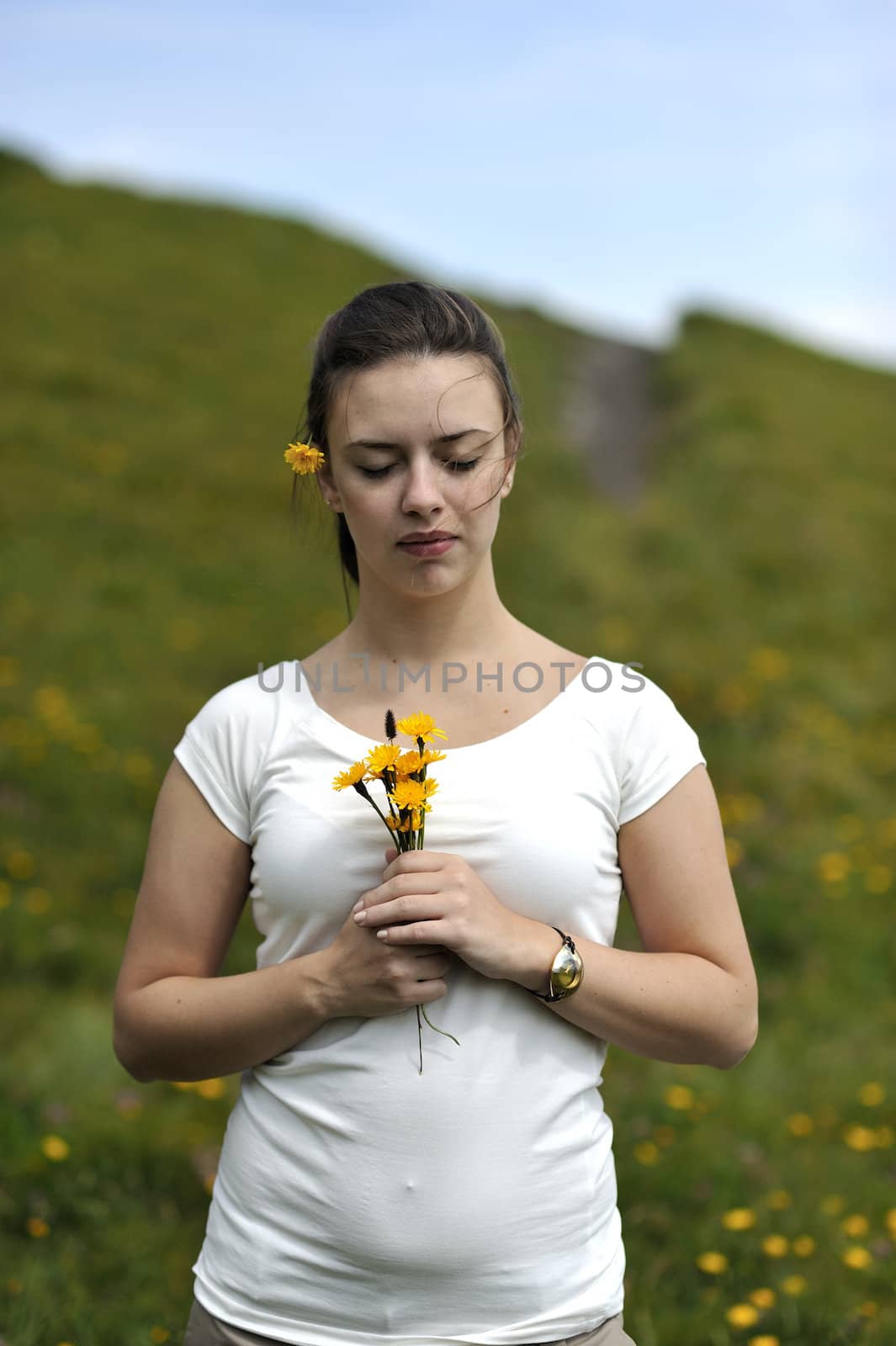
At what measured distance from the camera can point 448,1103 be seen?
1.87m

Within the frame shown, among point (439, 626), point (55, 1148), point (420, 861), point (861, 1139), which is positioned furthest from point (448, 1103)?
Answer: point (861, 1139)

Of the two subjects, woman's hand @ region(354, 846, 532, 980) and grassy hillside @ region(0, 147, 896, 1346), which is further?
grassy hillside @ region(0, 147, 896, 1346)

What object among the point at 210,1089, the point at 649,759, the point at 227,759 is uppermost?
the point at 649,759

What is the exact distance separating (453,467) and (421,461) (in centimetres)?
5

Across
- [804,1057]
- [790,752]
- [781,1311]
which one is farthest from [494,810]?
[790,752]

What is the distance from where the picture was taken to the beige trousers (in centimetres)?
191

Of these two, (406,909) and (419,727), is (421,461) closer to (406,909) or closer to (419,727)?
(419,727)

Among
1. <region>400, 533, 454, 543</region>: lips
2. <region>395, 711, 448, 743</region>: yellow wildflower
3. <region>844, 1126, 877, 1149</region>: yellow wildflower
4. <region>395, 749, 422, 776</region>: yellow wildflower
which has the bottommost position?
<region>844, 1126, 877, 1149</region>: yellow wildflower

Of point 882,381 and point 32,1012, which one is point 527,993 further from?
point 882,381

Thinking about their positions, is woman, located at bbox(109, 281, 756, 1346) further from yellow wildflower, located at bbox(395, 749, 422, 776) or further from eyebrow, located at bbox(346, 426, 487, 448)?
yellow wildflower, located at bbox(395, 749, 422, 776)

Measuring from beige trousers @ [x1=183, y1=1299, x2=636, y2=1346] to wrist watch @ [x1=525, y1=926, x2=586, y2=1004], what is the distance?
505 mm

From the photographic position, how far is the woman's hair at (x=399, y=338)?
1986 millimetres

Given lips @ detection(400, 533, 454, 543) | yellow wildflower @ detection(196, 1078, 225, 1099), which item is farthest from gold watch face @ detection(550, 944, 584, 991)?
yellow wildflower @ detection(196, 1078, 225, 1099)

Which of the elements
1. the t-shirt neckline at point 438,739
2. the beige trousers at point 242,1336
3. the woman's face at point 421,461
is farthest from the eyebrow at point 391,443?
the beige trousers at point 242,1336
